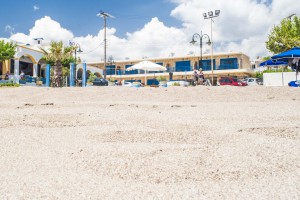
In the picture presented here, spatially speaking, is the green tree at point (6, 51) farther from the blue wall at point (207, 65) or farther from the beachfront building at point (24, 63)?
the blue wall at point (207, 65)

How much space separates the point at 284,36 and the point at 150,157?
99.1ft

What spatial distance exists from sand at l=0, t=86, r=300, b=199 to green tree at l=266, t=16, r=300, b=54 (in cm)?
2494

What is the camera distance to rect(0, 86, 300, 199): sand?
6.97 feet

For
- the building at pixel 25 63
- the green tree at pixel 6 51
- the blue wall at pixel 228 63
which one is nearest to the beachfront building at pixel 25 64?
the building at pixel 25 63

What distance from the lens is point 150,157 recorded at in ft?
9.67

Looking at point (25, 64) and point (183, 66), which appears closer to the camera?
point (25, 64)

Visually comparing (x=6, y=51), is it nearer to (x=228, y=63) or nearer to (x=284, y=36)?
(x=284, y=36)

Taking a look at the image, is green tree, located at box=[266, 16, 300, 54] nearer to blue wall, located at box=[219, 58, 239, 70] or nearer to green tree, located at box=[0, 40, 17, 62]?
blue wall, located at box=[219, 58, 239, 70]

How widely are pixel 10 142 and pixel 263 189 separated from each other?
9.78 feet

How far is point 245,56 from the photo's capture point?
4469cm

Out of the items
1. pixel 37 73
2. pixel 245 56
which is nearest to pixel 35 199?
pixel 37 73

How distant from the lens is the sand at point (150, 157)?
212cm

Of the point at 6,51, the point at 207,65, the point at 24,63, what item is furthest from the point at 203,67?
the point at 6,51

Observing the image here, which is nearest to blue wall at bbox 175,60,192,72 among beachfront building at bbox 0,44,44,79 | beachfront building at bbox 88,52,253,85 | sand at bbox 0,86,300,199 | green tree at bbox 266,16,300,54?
beachfront building at bbox 88,52,253,85
